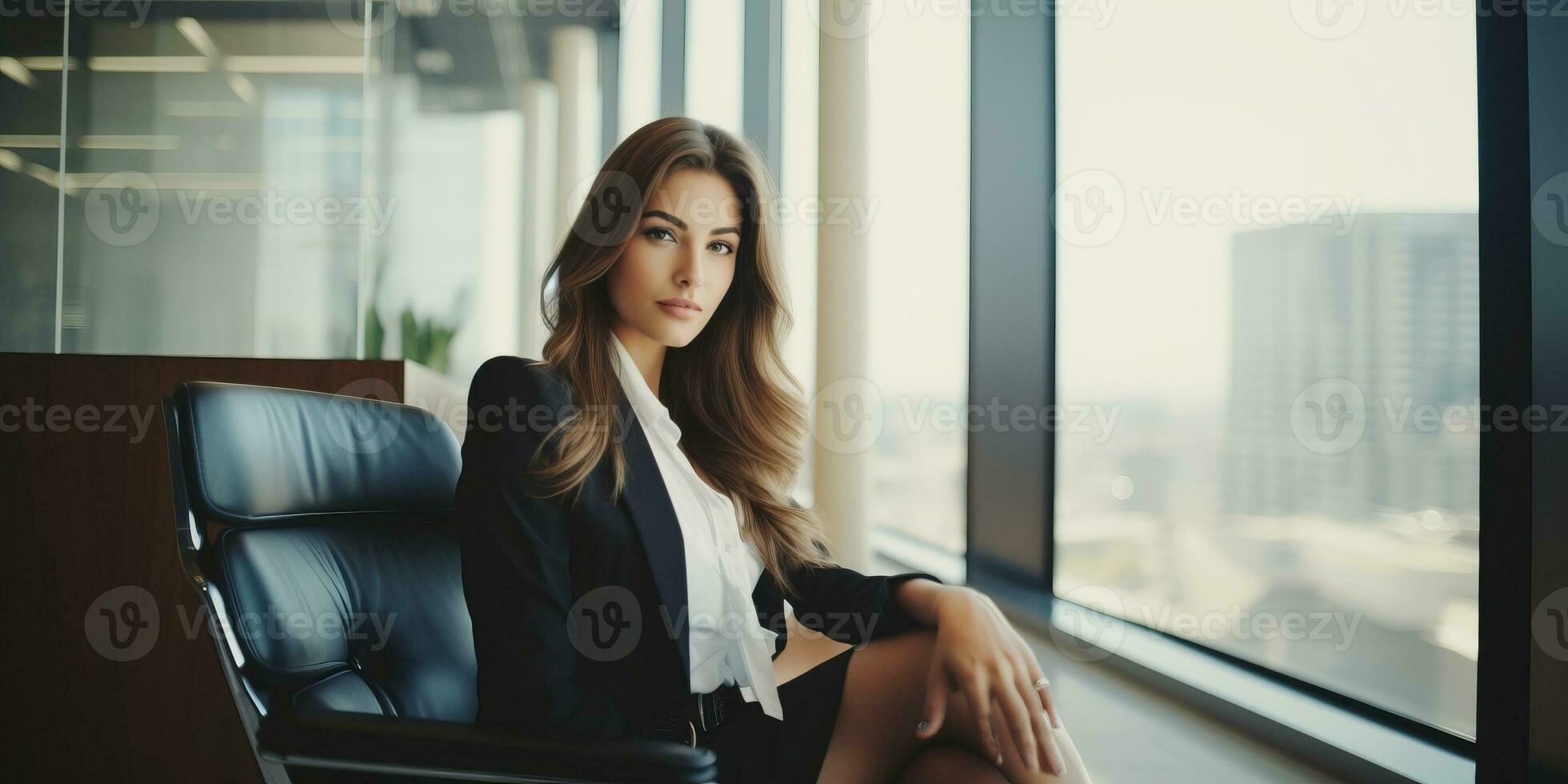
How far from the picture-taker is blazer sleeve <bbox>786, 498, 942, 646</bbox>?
1154 mm

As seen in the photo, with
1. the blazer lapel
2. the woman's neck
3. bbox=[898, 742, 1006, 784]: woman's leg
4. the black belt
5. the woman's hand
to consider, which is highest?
the woman's neck

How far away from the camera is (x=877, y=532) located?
3518 mm

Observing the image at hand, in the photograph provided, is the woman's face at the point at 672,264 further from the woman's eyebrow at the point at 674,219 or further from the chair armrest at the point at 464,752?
the chair armrest at the point at 464,752

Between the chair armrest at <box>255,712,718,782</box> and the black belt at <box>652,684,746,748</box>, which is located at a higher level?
the chair armrest at <box>255,712,718,782</box>

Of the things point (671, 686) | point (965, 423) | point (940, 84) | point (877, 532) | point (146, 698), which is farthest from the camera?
point (877, 532)

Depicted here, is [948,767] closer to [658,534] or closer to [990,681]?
[990,681]

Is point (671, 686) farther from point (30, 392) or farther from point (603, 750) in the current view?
point (30, 392)

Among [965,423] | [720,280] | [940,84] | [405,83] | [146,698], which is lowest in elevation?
[146,698]

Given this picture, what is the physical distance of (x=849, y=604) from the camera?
1.19m

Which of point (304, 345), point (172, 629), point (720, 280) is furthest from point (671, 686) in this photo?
point (304, 345)

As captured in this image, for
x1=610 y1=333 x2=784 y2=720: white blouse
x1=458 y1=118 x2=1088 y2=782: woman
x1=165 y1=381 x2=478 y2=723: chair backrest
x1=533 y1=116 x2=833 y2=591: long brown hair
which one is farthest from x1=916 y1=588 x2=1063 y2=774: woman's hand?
x1=165 y1=381 x2=478 y2=723: chair backrest

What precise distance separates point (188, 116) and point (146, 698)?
2417mm

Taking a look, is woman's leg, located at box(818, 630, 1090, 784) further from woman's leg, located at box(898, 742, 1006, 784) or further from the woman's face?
the woman's face

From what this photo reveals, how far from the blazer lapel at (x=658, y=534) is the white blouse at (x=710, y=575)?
0.02m
